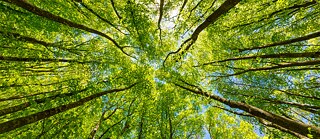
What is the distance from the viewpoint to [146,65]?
9.45 metres

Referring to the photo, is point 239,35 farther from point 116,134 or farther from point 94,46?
point 116,134

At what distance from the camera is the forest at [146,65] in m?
5.98

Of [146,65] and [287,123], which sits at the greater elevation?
[146,65]

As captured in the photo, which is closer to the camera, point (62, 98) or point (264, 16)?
point (62, 98)

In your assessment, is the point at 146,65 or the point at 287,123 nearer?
the point at 287,123

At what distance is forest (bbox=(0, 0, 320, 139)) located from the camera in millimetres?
5984

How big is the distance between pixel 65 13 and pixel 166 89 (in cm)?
653

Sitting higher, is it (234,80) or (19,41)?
(19,41)

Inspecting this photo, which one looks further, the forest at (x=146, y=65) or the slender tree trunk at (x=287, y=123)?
the forest at (x=146, y=65)

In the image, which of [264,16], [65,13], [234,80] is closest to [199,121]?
[234,80]

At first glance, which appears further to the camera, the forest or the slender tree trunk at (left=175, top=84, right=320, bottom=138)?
the forest

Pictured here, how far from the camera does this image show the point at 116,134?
960cm

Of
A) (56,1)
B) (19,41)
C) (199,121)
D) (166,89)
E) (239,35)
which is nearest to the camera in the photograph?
(19,41)

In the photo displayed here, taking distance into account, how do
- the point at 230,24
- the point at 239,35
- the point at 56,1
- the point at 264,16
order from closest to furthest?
the point at 56,1 < the point at 264,16 < the point at 230,24 < the point at 239,35
